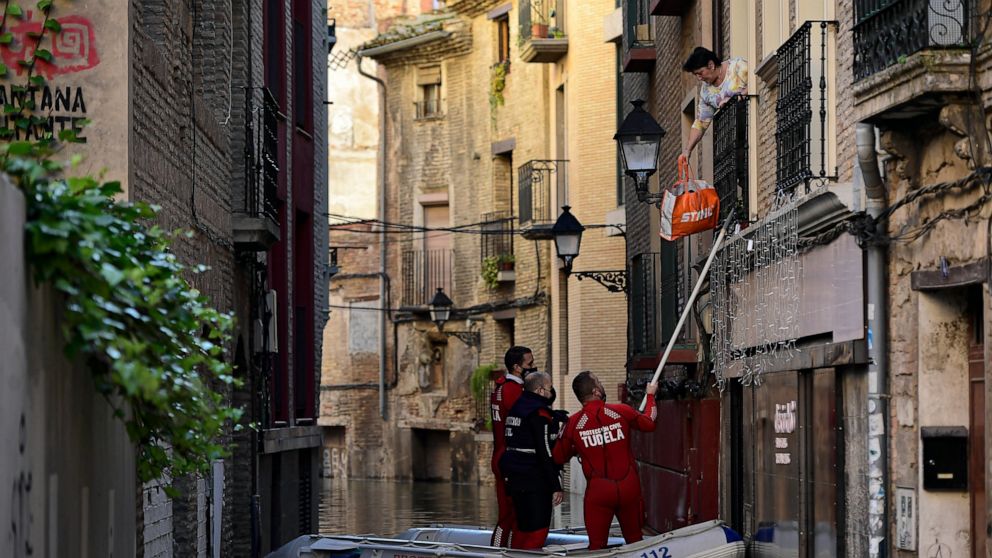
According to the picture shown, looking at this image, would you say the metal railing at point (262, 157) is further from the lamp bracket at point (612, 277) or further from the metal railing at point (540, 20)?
the metal railing at point (540, 20)

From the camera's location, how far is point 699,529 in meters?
14.7

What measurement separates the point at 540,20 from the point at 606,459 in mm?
25159

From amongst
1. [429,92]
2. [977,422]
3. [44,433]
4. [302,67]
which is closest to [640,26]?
[302,67]

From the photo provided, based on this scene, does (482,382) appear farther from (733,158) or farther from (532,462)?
(532,462)

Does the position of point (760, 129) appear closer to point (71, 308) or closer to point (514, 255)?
point (71, 308)

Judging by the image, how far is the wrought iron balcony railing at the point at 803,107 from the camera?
43.5 ft

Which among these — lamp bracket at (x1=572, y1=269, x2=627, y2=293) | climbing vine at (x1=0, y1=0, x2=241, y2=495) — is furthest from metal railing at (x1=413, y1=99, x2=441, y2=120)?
climbing vine at (x1=0, y1=0, x2=241, y2=495)

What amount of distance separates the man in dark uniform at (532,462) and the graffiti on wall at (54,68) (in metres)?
4.72

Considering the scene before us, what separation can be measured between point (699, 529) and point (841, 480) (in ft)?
6.99

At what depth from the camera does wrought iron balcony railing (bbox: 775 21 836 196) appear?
1325cm


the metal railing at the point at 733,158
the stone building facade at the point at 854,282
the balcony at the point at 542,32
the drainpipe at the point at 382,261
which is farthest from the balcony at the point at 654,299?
the drainpipe at the point at 382,261

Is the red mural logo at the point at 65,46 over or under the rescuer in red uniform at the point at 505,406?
over

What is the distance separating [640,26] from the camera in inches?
1034

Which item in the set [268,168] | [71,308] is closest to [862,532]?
[71,308]
